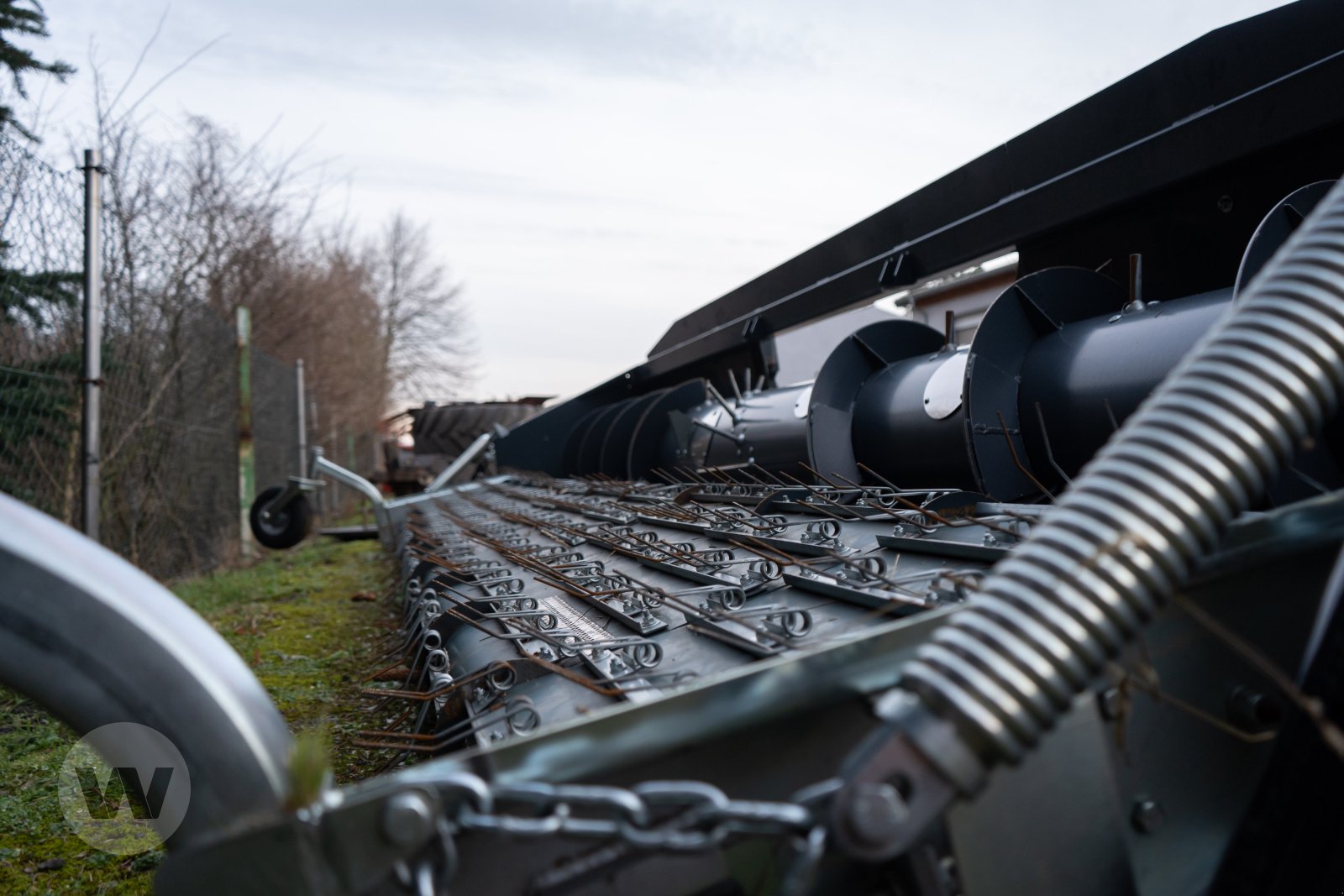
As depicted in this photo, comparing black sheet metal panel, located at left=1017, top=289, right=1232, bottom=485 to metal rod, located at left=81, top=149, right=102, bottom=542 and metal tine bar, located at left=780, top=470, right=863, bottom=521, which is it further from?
metal rod, located at left=81, top=149, right=102, bottom=542

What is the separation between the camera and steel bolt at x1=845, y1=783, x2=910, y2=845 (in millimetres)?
933

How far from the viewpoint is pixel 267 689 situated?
3.70 m

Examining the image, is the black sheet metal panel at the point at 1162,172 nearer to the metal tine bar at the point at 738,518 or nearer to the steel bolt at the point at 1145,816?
the metal tine bar at the point at 738,518

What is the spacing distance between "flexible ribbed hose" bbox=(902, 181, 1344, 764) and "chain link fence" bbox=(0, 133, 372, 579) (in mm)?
4842

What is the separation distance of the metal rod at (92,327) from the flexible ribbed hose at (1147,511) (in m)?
4.60

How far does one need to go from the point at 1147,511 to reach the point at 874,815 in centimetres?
44

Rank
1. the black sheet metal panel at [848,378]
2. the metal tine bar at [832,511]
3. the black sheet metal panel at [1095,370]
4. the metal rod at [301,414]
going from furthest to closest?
the metal rod at [301,414], the black sheet metal panel at [848,378], the metal tine bar at [832,511], the black sheet metal panel at [1095,370]

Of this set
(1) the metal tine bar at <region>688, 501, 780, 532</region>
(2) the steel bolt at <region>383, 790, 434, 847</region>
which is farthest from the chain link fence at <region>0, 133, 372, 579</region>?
(2) the steel bolt at <region>383, 790, 434, 847</region>

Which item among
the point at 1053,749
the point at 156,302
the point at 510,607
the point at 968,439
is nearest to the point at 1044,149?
the point at 968,439

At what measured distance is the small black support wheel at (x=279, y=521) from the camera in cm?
747

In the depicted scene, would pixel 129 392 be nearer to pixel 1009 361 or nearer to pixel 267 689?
pixel 267 689

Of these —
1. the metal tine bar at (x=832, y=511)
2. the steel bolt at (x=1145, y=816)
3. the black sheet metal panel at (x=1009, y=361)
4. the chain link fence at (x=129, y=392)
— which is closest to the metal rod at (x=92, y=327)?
the chain link fence at (x=129, y=392)

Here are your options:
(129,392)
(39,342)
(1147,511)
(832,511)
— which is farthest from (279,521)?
(1147,511)

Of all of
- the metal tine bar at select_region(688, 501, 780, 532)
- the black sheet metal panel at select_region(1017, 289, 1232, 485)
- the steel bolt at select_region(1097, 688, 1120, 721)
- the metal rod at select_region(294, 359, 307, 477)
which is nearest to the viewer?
the steel bolt at select_region(1097, 688, 1120, 721)
